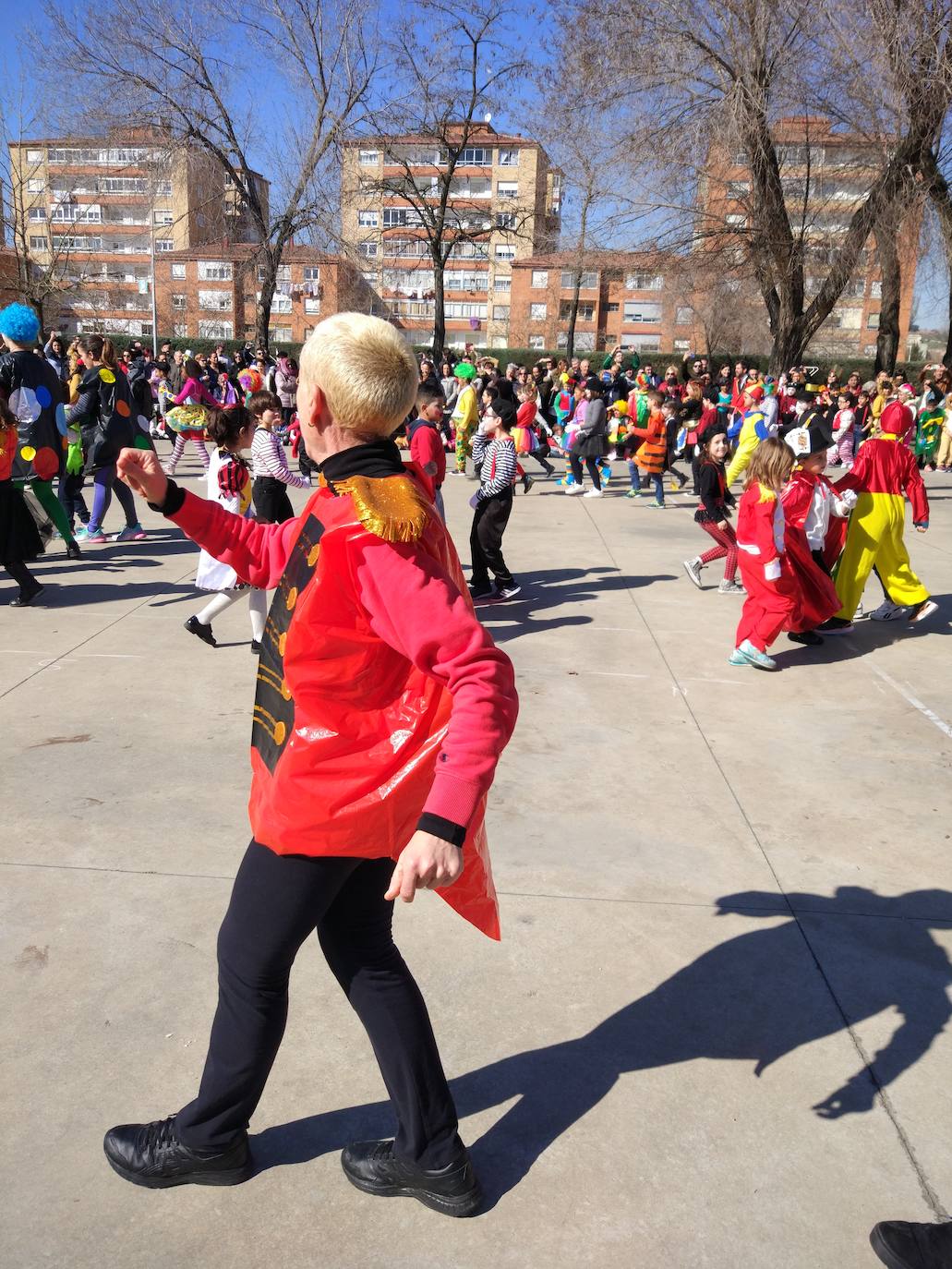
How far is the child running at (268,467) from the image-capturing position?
6.27m

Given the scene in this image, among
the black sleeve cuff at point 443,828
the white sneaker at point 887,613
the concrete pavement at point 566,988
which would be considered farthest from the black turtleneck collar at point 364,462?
the white sneaker at point 887,613

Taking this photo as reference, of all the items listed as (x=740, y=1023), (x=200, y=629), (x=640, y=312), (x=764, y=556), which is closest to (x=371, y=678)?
(x=740, y=1023)

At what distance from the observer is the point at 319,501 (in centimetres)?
191

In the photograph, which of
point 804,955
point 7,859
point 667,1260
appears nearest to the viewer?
point 667,1260

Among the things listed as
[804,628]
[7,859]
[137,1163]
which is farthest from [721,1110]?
[804,628]

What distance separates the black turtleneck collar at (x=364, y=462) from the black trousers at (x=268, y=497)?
471 centimetres

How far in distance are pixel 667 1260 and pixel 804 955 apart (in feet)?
4.32

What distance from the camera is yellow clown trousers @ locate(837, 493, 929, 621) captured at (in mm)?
7156

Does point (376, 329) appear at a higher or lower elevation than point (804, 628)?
higher

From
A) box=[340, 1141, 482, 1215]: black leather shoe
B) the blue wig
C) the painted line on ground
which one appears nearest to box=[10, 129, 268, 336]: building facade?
the blue wig

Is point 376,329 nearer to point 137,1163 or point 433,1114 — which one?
point 433,1114

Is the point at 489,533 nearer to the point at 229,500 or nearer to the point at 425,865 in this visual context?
the point at 229,500

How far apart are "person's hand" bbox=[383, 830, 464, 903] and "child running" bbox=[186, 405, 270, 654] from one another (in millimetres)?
4434

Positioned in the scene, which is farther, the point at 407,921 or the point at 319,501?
the point at 407,921
